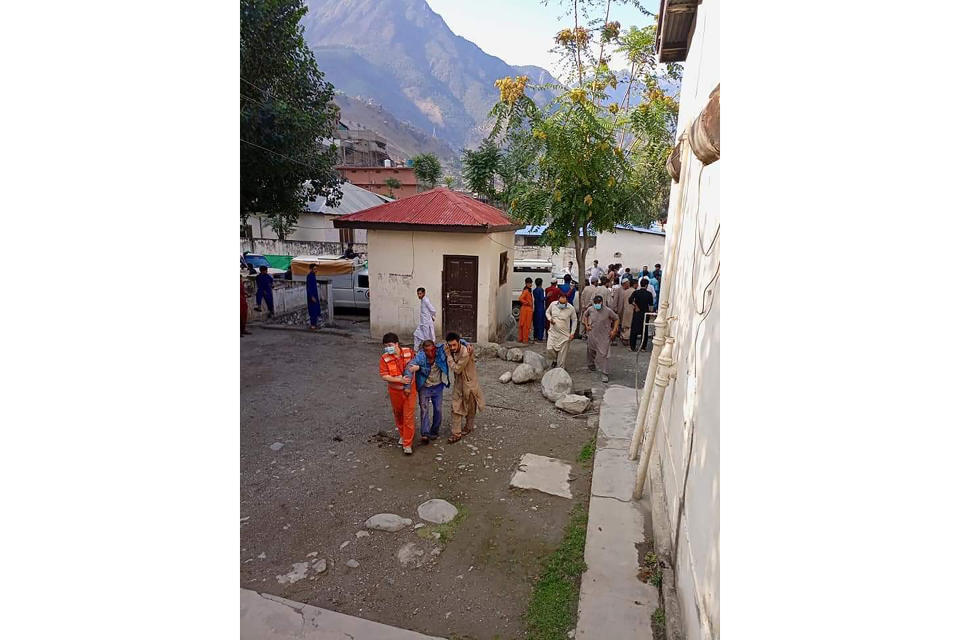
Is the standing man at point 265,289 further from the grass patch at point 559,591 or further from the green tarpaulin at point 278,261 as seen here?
the grass patch at point 559,591

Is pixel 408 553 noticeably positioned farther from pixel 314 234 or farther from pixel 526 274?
pixel 314 234

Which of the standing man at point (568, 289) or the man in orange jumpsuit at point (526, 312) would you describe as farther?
the man in orange jumpsuit at point (526, 312)

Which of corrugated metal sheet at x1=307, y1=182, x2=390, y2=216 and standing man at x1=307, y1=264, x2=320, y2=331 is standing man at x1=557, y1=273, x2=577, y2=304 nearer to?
standing man at x1=307, y1=264, x2=320, y2=331

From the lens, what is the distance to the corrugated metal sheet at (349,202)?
30.2 m

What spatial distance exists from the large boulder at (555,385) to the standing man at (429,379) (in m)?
2.33

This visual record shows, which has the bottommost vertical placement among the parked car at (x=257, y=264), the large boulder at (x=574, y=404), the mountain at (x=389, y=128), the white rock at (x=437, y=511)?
the white rock at (x=437, y=511)

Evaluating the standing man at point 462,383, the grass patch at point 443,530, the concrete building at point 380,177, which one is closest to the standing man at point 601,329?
the standing man at point 462,383

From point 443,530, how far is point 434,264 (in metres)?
7.30

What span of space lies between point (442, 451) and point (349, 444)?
3.96 feet

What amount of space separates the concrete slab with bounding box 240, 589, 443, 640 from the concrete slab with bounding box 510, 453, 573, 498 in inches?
93.0

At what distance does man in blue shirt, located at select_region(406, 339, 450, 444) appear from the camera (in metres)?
6.54

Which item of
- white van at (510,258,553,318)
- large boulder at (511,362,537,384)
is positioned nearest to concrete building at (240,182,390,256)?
white van at (510,258,553,318)
